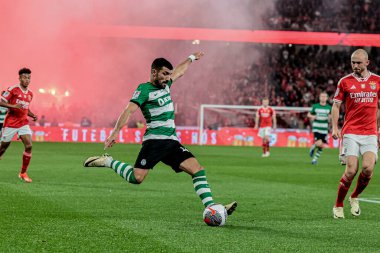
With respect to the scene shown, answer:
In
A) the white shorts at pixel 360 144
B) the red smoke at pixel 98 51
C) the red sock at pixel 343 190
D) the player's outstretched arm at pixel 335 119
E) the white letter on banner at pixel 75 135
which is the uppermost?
the red smoke at pixel 98 51

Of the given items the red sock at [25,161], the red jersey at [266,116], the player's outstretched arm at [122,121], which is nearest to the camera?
the player's outstretched arm at [122,121]

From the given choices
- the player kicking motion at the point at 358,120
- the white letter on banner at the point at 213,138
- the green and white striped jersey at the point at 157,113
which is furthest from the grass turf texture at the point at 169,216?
the white letter on banner at the point at 213,138

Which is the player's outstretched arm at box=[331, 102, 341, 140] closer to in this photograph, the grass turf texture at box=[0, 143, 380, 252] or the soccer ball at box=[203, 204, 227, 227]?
the grass turf texture at box=[0, 143, 380, 252]

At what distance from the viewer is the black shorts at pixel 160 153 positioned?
8.05 meters

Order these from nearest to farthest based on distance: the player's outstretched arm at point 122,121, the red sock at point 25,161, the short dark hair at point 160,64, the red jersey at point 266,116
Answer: the player's outstretched arm at point 122,121 < the short dark hair at point 160,64 < the red sock at point 25,161 < the red jersey at point 266,116

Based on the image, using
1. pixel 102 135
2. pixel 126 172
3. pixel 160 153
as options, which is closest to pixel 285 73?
pixel 102 135

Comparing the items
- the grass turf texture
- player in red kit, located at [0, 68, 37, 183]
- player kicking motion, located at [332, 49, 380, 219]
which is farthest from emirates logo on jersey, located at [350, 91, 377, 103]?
player in red kit, located at [0, 68, 37, 183]

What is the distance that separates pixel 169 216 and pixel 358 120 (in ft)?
8.29

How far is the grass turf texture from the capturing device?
6.56m

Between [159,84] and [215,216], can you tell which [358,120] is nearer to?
[215,216]

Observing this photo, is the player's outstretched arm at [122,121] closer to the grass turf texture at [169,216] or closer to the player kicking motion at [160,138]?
the player kicking motion at [160,138]

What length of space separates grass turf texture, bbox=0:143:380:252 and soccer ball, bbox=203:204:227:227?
77mm

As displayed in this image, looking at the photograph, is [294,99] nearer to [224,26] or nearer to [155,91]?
[224,26]

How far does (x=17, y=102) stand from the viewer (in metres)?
13.2
